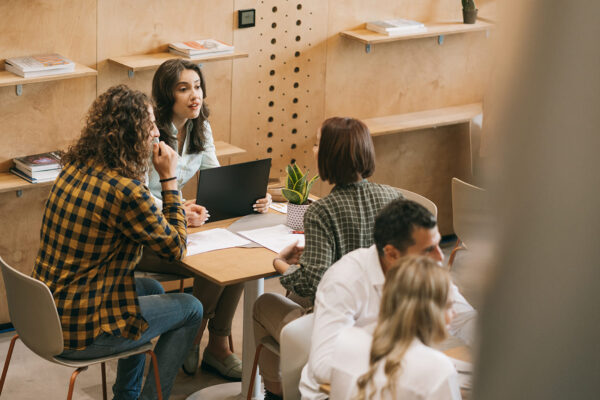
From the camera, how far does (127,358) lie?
2.86 m

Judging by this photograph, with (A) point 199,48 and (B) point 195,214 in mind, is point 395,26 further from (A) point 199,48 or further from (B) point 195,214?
(B) point 195,214

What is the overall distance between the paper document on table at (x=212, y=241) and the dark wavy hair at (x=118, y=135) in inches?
16.8

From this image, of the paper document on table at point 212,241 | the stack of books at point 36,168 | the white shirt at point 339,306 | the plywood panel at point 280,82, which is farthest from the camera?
the plywood panel at point 280,82

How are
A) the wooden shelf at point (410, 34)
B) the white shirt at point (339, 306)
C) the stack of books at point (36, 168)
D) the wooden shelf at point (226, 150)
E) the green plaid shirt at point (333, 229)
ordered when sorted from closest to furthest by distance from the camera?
the white shirt at point (339, 306)
the green plaid shirt at point (333, 229)
the stack of books at point (36, 168)
the wooden shelf at point (226, 150)
the wooden shelf at point (410, 34)

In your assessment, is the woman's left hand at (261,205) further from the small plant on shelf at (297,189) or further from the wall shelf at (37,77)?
the wall shelf at (37,77)

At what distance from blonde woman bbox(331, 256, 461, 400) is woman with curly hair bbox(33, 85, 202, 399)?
3.37ft

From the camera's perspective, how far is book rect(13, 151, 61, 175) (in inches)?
135

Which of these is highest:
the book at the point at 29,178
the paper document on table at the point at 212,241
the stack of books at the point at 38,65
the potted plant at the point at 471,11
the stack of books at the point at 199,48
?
the potted plant at the point at 471,11

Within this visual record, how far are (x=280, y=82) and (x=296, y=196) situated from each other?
4.49 feet

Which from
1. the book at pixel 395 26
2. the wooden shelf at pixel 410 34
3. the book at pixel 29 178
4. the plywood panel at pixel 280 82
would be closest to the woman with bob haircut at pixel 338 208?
the book at pixel 29 178

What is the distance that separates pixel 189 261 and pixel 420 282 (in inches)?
50.1

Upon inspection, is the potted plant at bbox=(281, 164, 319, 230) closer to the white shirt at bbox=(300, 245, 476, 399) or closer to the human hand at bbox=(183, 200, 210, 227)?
the human hand at bbox=(183, 200, 210, 227)

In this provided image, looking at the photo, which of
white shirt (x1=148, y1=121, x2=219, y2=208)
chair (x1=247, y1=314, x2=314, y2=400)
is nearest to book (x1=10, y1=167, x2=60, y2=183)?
white shirt (x1=148, y1=121, x2=219, y2=208)

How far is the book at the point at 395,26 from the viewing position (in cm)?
440
